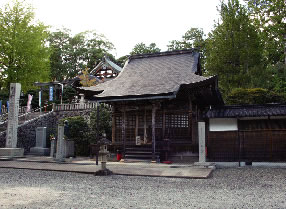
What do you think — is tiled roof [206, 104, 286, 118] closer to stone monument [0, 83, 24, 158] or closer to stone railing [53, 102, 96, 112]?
stone railing [53, 102, 96, 112]

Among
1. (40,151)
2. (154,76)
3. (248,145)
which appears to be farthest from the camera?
(40,151)

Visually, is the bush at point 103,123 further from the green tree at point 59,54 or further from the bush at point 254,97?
the green tree at point 59,54

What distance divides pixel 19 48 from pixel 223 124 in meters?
21.8

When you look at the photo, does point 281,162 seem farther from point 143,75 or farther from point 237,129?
point 143,75

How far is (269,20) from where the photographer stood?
2417 cm

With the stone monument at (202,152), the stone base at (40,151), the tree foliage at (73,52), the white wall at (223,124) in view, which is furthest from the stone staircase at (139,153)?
the tree foliage at (73,52)

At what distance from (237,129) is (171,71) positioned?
5908mm

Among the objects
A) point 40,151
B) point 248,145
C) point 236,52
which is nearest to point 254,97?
point 236,52

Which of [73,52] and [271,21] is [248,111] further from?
[73,52]

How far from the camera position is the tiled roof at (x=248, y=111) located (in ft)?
45.5

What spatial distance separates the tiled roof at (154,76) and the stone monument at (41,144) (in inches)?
238

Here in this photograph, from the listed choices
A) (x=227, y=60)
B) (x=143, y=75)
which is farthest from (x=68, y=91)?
(x=227, y=60)

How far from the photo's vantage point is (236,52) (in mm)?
23266

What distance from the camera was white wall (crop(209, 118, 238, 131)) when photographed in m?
15.0
